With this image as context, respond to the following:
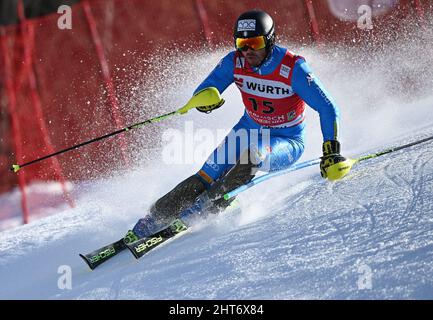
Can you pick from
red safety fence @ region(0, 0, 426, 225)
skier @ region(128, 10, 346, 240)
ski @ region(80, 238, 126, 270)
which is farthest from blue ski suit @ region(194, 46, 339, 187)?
red safety fence @ region(0, 0, 426, 225)

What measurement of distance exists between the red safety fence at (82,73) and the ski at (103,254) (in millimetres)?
2208

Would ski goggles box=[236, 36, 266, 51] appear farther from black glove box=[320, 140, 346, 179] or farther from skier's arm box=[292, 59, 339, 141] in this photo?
black glove box=[320, 140, 346, 179]

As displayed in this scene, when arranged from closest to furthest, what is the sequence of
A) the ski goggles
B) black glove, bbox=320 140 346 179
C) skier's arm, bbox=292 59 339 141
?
black glove, bbox=320 140 346 179 → skier's arm, bbox=292 59 339 141 → the ski goggles

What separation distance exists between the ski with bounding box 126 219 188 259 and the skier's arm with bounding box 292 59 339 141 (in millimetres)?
1023

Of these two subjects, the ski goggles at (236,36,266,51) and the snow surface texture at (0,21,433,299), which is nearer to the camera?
the snow surface texture at (0,21,433,299)

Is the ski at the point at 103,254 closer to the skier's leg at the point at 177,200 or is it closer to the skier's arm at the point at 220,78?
the skier's leg at the point at 177,200

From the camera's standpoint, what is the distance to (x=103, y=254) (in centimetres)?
371

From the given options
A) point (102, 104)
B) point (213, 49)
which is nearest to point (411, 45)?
point (213, 49)

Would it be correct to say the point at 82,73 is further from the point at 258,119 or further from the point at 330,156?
the point at 330,156

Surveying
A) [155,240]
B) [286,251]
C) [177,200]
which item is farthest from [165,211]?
[286,251]

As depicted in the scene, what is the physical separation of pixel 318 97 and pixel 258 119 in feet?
1.87

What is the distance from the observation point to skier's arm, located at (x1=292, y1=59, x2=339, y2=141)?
3621mm

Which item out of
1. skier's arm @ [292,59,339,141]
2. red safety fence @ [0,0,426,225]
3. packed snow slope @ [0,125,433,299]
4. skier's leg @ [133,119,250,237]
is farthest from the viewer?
red safety fence @ [0,0,426,225]

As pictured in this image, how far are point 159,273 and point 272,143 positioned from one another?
114 cm
